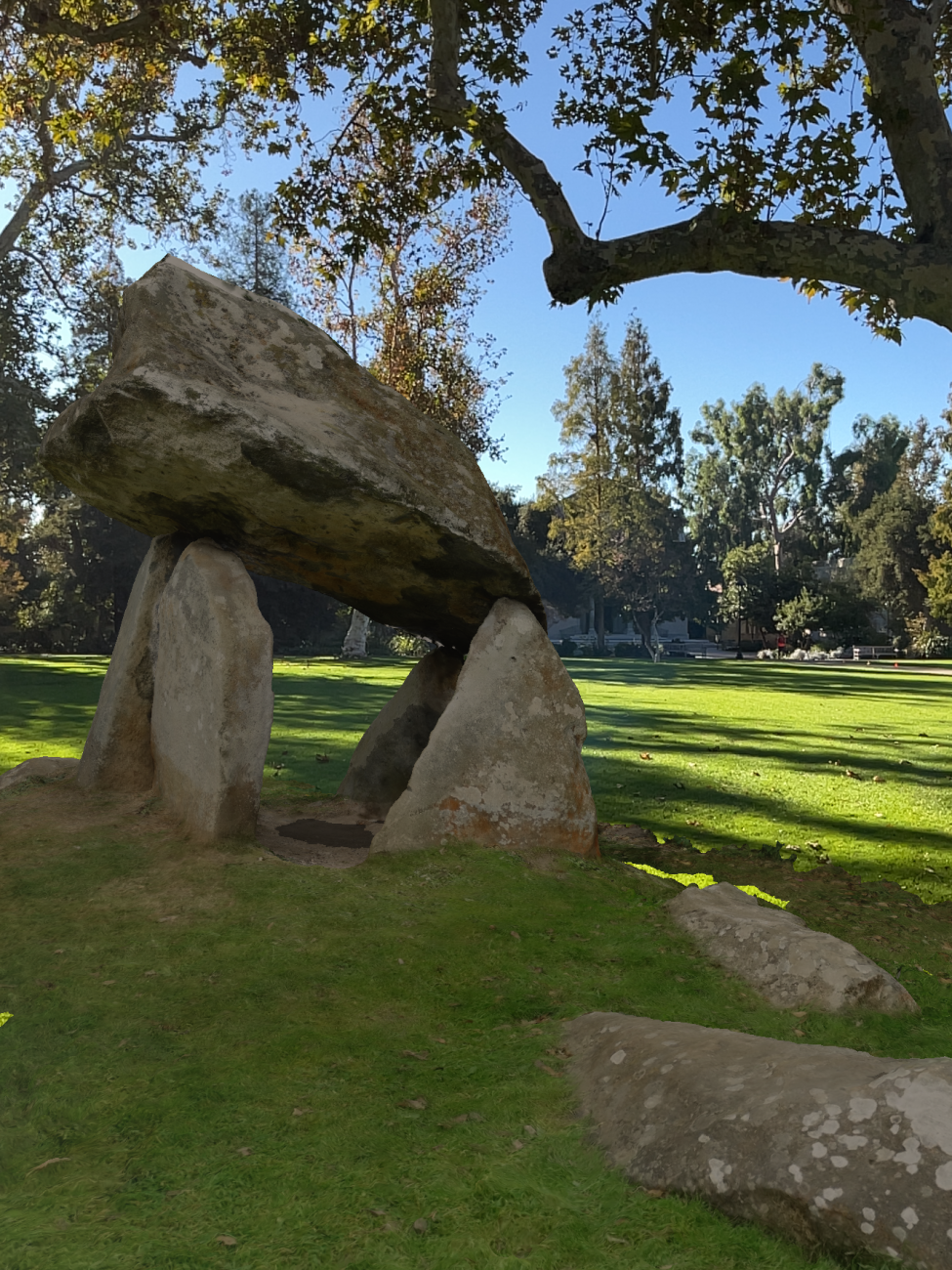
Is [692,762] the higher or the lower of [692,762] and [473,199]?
the lower

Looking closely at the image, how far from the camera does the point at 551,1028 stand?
4500mm

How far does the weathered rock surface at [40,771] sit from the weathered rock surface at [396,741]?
2.76m

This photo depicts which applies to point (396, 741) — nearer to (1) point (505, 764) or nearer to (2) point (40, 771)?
(1) point (505, 764)

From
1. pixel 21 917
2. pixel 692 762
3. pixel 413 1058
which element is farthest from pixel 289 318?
pixel 692 762

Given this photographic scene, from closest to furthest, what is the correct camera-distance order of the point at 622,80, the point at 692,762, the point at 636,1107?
the point at 636,1107, the point at 622,80, the point at 692,762

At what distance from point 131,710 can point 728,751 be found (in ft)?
33.5

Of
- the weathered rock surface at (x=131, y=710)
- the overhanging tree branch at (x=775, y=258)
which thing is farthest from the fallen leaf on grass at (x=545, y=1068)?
the overhanging tree branch at (x=775, y=258)

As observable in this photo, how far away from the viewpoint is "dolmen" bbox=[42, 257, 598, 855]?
22.6ft

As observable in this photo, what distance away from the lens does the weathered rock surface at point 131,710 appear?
7.97 metres

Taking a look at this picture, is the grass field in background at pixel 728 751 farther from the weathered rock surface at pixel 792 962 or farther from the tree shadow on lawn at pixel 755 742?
the weathered rock surface at pixel 792 962

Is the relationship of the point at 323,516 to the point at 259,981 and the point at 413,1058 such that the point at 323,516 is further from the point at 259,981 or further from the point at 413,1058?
the point at 413,1058

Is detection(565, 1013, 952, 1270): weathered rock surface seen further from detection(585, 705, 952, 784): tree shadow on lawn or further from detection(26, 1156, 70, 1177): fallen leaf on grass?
detection(585, 705, 952, 784): tree shadow on lawn

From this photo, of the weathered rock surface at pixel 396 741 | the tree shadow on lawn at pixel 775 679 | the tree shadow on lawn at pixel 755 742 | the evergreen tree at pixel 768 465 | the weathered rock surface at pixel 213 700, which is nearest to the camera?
the weathered rock surface at pixel 213 700

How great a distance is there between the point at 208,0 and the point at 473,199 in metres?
16.1
